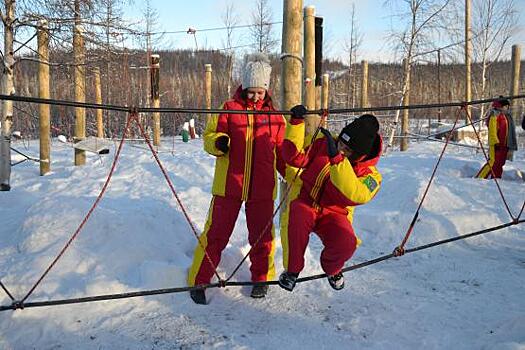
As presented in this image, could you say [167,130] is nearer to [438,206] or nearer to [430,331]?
[438,206]

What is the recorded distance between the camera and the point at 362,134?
267 centimetres

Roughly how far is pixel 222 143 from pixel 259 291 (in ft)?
3.93

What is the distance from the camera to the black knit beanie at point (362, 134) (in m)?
2.66

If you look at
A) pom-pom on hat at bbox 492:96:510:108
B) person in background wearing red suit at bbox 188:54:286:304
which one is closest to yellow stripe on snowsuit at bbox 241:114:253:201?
person in background wearing red suit at bbox 188:54:286:304

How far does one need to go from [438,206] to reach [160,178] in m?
4.57

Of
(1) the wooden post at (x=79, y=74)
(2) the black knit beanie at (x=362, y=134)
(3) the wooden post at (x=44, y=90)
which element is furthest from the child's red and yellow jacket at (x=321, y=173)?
(3) the wooden post at (x=44, y=90)

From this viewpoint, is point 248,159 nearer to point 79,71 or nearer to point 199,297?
point 199,297

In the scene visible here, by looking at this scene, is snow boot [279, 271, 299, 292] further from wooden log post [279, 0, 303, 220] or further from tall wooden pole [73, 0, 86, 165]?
tall wooden pole [73, 0, 86, 165]

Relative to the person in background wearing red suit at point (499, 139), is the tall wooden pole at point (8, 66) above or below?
above

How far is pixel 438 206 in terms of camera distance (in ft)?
18.7

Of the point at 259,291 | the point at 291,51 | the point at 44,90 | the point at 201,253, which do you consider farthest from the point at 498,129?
the point at 44,90

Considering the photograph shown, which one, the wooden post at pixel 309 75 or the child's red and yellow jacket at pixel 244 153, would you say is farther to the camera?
the wooden post at pixel 309 75

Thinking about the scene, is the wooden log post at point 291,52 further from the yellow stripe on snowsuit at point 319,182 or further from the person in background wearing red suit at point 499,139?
the person in background wearing red suit at point 499,139

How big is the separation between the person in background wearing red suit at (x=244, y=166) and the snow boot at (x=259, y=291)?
0.34 m
